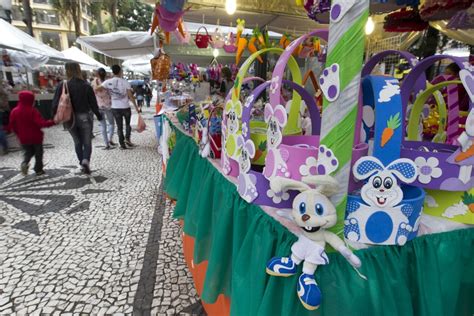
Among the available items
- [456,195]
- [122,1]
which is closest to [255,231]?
[456,195]

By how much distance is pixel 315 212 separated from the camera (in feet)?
2.44

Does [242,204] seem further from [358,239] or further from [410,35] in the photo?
[410,35]

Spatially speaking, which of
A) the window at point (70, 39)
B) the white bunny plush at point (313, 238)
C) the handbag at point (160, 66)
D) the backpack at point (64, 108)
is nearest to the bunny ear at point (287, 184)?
the white bunny plush at point (313, 238)

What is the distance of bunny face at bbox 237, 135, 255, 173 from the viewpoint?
1.06 m

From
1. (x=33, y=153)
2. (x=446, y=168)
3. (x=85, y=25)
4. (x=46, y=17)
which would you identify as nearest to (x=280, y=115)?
(x=446, y=168)

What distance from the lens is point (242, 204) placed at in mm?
1142

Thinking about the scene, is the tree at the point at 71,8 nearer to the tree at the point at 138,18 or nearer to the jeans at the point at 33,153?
the tree at the point at 138,18

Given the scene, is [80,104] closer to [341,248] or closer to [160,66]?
[160,66]

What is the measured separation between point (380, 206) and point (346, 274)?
21 cm

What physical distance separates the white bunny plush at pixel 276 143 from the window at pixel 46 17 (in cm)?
3621

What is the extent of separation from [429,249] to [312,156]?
46 cm

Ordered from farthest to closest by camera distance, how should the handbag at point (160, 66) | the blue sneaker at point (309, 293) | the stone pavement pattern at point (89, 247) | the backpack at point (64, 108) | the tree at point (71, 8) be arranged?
1. the tree at point (71, 8)
2. the handbag at point (160, 66)
3. the backpack at point (64, 108)
4. the stone pavement pattern at point (89, 247)
5. the blue sneaker at point (309, 293)

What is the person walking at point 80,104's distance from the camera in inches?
153

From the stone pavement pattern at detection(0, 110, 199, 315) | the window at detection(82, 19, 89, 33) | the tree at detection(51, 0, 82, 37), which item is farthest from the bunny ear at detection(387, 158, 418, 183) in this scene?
the window at detection(82, 19, 89, 33)
